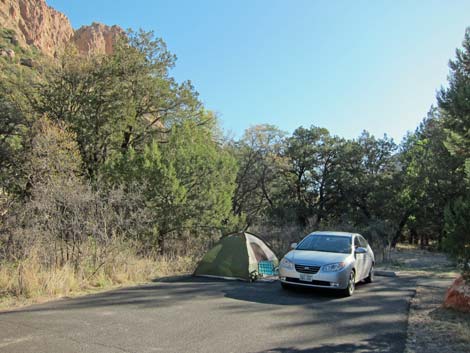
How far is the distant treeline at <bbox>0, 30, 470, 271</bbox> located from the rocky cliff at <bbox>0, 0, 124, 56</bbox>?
73525 mm

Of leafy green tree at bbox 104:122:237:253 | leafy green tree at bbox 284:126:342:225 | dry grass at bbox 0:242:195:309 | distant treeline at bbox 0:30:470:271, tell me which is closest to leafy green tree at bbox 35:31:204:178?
distant treeline at bbox 0:30:470:271

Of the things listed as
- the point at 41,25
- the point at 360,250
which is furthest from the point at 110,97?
the point at 41,25

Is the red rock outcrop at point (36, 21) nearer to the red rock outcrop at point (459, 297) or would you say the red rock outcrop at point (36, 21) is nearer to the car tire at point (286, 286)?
the car tire at point (286, 286)

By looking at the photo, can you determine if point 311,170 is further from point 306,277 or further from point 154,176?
point 306,277

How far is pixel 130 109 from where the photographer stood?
19.8 metres

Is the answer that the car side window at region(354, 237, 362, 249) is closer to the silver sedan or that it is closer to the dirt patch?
the silver sedan

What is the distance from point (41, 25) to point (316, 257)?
119071 millimetres

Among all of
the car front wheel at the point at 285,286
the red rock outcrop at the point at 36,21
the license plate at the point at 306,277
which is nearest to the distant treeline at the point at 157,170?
the license plate at the point at 306,277

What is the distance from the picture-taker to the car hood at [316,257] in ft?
32.2

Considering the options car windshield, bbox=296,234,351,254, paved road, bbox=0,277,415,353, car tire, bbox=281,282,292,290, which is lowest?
paved road, bbox=0,277,415,353

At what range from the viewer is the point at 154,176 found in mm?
16328

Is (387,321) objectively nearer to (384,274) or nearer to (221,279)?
(221,279)

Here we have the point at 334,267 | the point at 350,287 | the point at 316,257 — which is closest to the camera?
the point at 334,267

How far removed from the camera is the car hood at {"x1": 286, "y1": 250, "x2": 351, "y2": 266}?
9828 mm
